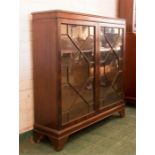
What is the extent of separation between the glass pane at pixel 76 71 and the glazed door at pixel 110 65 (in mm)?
222

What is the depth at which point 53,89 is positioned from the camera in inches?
89.7

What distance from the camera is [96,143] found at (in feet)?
8.20

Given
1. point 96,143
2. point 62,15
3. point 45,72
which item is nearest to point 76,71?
point 45,72

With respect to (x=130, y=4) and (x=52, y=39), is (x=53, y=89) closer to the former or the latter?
(x=52, y=39)

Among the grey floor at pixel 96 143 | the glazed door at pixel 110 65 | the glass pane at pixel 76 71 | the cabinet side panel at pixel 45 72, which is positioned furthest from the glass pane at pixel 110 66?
the cabinet side panel at pixel 45 72

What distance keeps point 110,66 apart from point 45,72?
1010 millimetres

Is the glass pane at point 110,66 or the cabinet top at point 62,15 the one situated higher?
the cabinet top at point 62,15

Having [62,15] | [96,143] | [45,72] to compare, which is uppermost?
[62,15]

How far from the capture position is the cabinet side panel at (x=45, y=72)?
2234 mm
